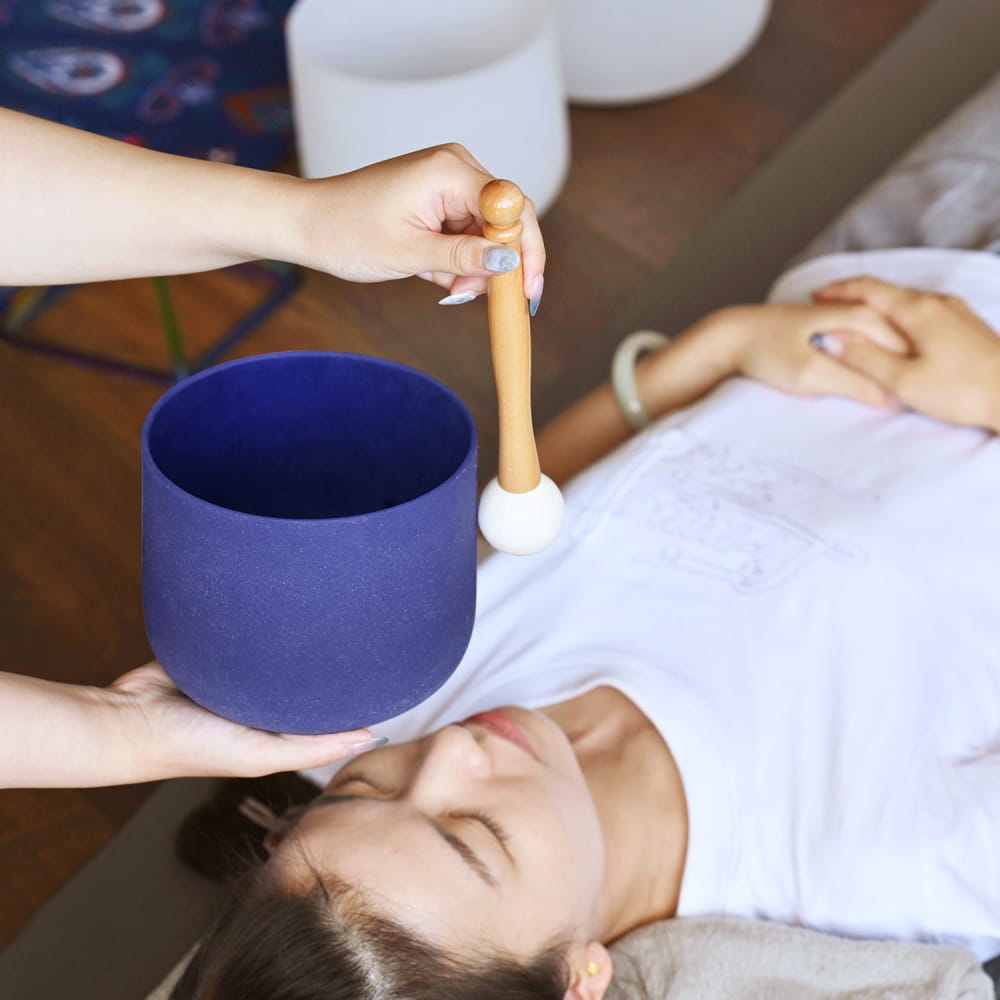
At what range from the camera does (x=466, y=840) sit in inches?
43.6

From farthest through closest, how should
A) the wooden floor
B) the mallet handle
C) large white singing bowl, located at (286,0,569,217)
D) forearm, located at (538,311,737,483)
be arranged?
large white singing bowl, located at (286,0,569,217)
the wooden floor
forearm, located at (538,311,737,483)
the mallet handle

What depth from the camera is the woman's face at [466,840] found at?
42.1 inches

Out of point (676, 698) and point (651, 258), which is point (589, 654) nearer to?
point (676, 698)

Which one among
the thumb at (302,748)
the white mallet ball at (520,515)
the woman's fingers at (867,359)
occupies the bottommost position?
the woman's fingers at (867,359)

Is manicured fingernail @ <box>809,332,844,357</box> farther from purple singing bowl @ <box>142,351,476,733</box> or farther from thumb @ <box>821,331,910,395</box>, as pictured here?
purple singing bowl @ <box>142,351,476,733</box>

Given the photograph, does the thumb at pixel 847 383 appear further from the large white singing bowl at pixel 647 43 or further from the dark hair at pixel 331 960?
the large white singing bowl at pixel 647 43

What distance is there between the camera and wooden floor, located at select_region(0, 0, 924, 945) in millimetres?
1793

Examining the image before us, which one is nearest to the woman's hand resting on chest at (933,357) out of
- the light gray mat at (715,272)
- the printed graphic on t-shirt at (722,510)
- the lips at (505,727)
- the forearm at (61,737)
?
the printed graphic on t-shirt at (722,510)

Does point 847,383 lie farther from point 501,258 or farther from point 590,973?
point 501,258

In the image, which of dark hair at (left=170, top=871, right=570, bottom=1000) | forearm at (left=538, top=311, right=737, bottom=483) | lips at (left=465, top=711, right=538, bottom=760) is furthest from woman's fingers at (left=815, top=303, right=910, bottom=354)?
dark hair at (left=170, top=871, right=570, bottom=1000)

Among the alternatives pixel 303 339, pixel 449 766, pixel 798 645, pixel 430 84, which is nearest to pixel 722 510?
pixel 798 645

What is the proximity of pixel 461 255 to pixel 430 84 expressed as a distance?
4.09 feet

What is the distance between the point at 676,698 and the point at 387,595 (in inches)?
23.1

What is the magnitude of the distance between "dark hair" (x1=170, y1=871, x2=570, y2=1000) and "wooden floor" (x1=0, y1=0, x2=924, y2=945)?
540 millimetres
